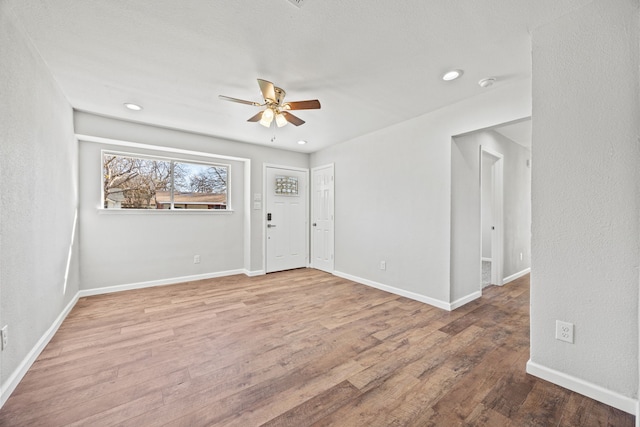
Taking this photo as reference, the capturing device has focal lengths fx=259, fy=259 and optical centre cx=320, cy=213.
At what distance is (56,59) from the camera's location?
212 centimetres

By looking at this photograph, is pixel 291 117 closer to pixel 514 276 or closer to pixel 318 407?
pixel 318 407

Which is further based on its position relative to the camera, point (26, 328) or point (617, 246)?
point (26, 328)

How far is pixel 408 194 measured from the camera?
11.5 feet

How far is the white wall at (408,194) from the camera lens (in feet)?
9.21

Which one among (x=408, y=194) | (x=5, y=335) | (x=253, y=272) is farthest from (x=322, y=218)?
(x=5, y=335)

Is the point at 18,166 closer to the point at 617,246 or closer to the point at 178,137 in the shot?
the point at 178,137

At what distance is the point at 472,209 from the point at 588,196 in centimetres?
176

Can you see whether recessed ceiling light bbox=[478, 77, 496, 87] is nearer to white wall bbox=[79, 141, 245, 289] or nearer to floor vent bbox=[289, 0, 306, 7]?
floor vent bbox=[289, 0, 306, 7]

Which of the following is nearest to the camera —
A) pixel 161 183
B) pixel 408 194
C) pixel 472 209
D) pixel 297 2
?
pixel 297 2

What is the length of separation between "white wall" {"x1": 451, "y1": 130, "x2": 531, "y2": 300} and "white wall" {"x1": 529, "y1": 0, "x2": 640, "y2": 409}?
1.19 m

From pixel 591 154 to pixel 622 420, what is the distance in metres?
1.53

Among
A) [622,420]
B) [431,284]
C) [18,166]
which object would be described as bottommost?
[622,420]

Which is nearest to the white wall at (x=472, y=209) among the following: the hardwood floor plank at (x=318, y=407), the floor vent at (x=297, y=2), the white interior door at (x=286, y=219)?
the hardwood floor plank at (x=318, y=407)

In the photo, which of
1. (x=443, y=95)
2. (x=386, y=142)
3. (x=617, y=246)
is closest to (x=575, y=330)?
(x=617, y=246)
